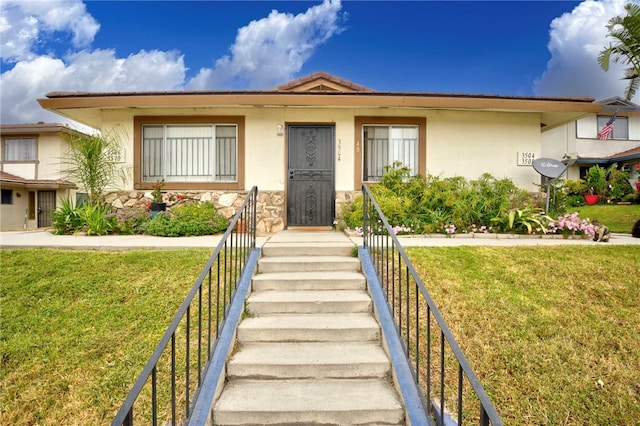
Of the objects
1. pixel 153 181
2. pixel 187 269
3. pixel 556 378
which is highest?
pixel 153 181

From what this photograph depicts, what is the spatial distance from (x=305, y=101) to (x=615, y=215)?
1129 centimetres

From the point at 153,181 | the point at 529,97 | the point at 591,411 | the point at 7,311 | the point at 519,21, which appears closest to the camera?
the point at 591,411

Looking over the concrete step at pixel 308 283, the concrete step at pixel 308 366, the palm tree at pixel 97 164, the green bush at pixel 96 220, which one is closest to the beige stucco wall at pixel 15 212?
the palm tree at pixel 97 164

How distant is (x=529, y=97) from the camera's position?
7.62m

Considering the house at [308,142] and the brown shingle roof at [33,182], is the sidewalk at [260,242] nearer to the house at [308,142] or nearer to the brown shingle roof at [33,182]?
the house at [308,142]

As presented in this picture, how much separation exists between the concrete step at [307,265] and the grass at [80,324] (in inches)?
36.8

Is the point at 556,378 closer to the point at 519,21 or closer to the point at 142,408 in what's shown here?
the point at 142,408

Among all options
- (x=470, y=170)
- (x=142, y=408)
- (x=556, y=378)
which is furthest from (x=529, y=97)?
(x=142, y=408)

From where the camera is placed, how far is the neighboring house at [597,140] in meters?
17.0

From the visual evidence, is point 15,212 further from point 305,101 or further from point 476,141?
point 476,141

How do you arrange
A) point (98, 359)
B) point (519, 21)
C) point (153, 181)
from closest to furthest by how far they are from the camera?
point (98, 359)
point (153, 181)
point (519, 21)

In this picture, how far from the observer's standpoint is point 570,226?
6.60 meters

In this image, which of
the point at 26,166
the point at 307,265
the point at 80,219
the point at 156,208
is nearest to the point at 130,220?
the point at 156,208

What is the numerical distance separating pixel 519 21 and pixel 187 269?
15.0 meters
